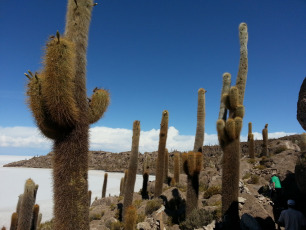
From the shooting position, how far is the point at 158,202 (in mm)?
12047

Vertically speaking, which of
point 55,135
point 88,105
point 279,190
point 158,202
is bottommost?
point 158,202

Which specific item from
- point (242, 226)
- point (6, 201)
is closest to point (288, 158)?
point (242, 226)

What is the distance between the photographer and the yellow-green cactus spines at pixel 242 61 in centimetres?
1362

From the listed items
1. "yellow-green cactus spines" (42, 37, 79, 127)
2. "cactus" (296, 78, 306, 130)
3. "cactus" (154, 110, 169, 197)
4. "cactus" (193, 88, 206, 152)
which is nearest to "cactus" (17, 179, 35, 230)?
"cactus" (154, 110, 169, 197)

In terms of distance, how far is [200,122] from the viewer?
1197 cm

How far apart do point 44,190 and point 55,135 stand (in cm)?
2849

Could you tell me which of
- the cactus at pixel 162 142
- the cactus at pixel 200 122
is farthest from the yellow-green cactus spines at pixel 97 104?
the cactus at pixel 162 142

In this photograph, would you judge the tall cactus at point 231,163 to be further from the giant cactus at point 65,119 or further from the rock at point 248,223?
the giant cactus at point 65,119

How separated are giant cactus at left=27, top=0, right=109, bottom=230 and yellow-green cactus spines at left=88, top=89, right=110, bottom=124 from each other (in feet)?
0.88

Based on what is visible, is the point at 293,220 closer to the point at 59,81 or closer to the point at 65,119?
the point at 65,119

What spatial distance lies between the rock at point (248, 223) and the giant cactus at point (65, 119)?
17.8 feet

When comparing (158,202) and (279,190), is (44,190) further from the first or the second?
(279,190)

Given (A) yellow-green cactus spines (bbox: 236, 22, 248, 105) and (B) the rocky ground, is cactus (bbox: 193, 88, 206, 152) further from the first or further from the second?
(A) yellow-green cactus spines (bbox: 236, 22, 248, 105)

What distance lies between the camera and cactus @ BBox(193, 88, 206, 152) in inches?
463
